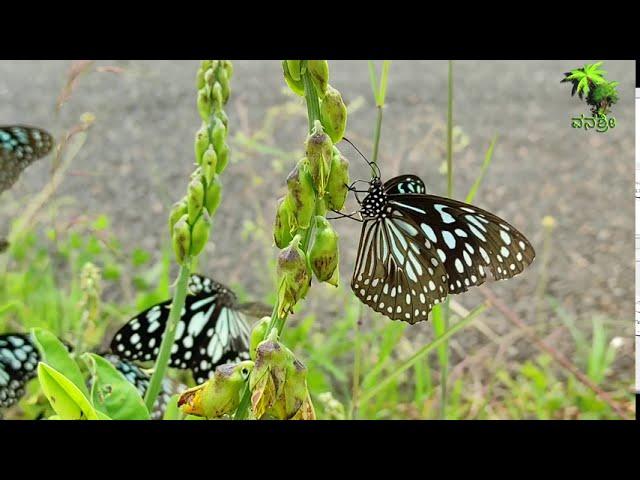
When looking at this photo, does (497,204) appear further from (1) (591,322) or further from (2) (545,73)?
(2) (545,73)

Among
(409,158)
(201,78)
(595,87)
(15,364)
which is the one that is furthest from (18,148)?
(409,158)

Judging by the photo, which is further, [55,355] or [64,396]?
[55,355]

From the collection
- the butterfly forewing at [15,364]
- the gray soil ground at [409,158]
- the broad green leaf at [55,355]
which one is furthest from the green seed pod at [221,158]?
the gray soil ground at [409,158]

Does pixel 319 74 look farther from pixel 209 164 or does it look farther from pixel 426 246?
pixel 426 246

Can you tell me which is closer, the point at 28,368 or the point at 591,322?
the point at 28,368

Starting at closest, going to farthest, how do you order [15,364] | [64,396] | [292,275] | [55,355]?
[292,275] → [64,396] → [55,355] → [15,364]

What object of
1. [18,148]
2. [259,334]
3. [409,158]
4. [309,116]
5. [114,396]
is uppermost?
[409,158]
